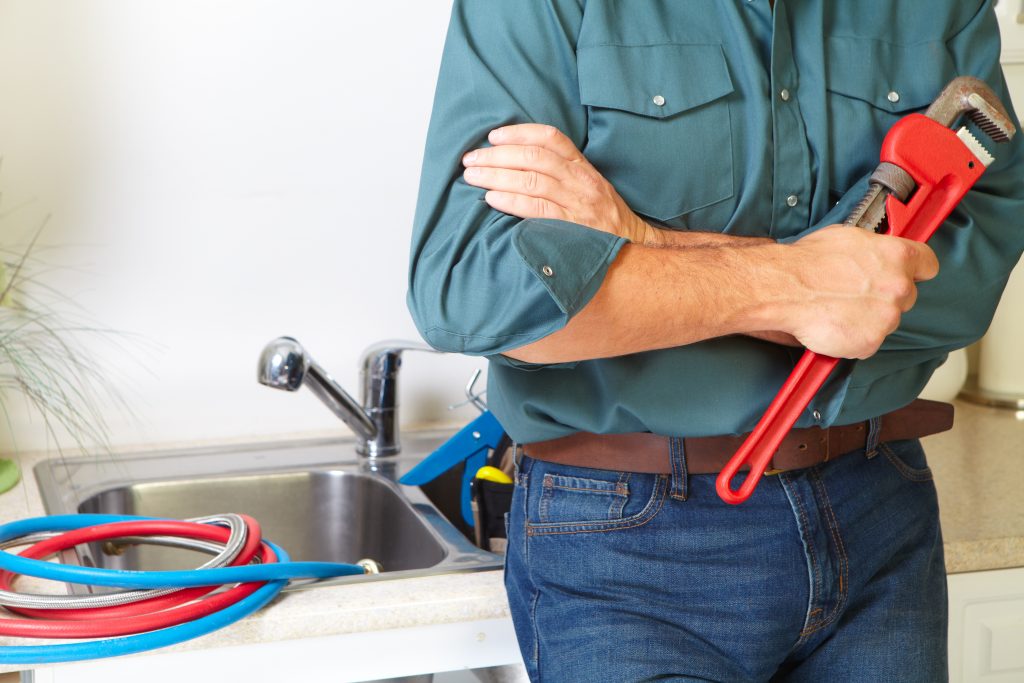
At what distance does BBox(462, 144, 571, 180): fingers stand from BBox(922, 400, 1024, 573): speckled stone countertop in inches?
29.1

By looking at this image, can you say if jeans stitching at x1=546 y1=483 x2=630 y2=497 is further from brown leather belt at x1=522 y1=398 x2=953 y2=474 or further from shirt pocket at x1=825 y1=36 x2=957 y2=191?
shirt pocket at x1=825 y1=36 x2=957 y2=191

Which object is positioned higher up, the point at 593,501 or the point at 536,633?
the point at 593,501

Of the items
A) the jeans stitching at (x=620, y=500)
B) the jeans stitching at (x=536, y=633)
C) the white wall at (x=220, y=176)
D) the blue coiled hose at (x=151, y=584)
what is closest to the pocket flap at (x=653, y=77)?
the jeans stitching at (x=620, y=500)

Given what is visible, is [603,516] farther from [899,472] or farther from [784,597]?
[899,472]

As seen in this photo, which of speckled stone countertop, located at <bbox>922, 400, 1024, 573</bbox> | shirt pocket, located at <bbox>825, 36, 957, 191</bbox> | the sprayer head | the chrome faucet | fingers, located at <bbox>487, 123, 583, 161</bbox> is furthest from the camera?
the chrome faucet

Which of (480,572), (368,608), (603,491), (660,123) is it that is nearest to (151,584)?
(368,608)

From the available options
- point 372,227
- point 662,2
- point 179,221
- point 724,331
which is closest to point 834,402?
point 724,331

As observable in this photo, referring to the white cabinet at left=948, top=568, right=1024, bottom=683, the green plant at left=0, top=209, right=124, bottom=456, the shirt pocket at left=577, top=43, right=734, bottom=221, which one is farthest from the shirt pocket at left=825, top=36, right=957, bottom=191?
the green plant at left=0, top=209, right=124, bottom=456

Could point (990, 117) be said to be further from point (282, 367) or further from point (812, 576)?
point (282, 367)

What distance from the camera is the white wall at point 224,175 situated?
1604mm

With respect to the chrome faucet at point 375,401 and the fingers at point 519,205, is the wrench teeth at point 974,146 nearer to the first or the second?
the fingers at point 519,205

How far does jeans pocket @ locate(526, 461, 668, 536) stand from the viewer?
3.18ft

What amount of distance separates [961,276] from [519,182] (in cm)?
44

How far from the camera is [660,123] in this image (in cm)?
97
